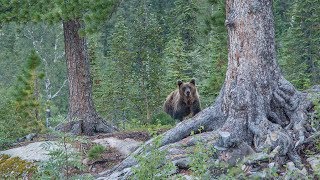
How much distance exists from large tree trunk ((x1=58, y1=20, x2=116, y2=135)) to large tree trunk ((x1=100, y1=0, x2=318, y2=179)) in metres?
4.25

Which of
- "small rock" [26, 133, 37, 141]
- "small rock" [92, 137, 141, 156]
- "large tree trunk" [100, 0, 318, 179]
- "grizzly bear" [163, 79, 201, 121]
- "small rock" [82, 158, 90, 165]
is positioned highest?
"large tree trunk" [100, 0, 318, 179]

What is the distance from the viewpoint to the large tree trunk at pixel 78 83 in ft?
38.3

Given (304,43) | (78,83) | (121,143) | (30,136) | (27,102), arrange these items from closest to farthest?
(121,143) → (78,83) → (30,136) → (27,102) → (304,43)

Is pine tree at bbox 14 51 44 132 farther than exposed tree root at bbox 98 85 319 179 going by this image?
Yes

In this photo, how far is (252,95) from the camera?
286 inches

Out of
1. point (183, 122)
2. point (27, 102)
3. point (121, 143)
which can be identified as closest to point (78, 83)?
point (121, 143)

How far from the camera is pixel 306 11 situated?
2970 centimetres

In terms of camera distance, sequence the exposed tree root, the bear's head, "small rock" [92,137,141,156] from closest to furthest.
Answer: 1. the exposed tree root
2. "small rock" [92,137,141,156]
3. the bear's head

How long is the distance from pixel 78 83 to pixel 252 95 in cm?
545

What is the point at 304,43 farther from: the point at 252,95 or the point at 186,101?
the point at 252,95

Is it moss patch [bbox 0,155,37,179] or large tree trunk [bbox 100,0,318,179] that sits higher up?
large tree trunk [bbox 100,0,318,179]

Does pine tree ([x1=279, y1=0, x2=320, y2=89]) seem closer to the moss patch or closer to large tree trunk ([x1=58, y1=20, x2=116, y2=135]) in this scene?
large tree trunk ([x1=58, y1=20, x2=116, y2=135])

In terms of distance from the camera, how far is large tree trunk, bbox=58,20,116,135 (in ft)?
38.3

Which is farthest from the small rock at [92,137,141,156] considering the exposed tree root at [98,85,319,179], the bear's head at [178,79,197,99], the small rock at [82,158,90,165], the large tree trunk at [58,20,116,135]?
the bear's head at [178,79,197,99]
